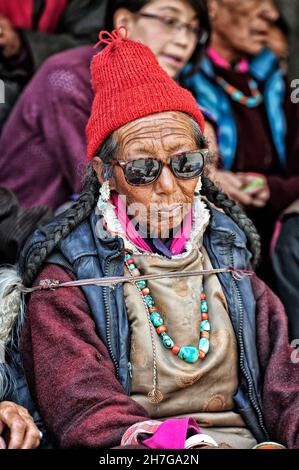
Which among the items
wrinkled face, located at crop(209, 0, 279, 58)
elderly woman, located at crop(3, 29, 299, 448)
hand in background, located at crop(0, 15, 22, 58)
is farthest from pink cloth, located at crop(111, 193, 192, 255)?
wrinkled face, located at crop(209, 0, 279, 58)

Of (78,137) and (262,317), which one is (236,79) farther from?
(262,317)

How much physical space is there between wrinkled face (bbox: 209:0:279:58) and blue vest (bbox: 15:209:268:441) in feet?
6.45

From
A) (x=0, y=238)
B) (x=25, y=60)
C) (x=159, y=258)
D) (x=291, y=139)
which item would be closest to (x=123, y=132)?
(x=159, y=258)

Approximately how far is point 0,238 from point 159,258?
0.80 m

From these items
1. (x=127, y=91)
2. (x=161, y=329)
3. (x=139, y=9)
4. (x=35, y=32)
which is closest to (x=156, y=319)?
(x=161, y=329)

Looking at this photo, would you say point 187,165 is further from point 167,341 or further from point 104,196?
point 167,341

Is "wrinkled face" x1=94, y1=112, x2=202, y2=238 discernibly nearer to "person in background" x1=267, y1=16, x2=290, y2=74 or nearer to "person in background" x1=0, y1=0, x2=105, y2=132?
"person in background" x1=0, y1=0, x2=105, y2=132

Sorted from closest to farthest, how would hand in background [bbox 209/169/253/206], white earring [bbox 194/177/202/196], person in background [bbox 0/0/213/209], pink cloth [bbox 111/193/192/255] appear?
pink cloth [bbox 111/193/192/255]
white earring [bbox 194/177/202/196]
person in background [bbox 0/0/213/209]
hand in background [bbox 209/169/253/206]

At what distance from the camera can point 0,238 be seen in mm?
3225

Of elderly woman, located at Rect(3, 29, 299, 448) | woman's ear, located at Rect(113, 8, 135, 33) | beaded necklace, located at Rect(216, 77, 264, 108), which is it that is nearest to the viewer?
elderly woman, located at Rect(3, 29, 299, 448)

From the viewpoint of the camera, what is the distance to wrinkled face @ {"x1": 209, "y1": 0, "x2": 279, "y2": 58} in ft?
14.9

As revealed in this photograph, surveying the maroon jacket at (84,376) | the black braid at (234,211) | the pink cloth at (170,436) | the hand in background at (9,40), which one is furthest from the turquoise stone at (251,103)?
the pink cloth at (170,436)

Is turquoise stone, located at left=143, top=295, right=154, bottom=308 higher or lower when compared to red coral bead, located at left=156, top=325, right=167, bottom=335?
higher

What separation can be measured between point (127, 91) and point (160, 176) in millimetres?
308
